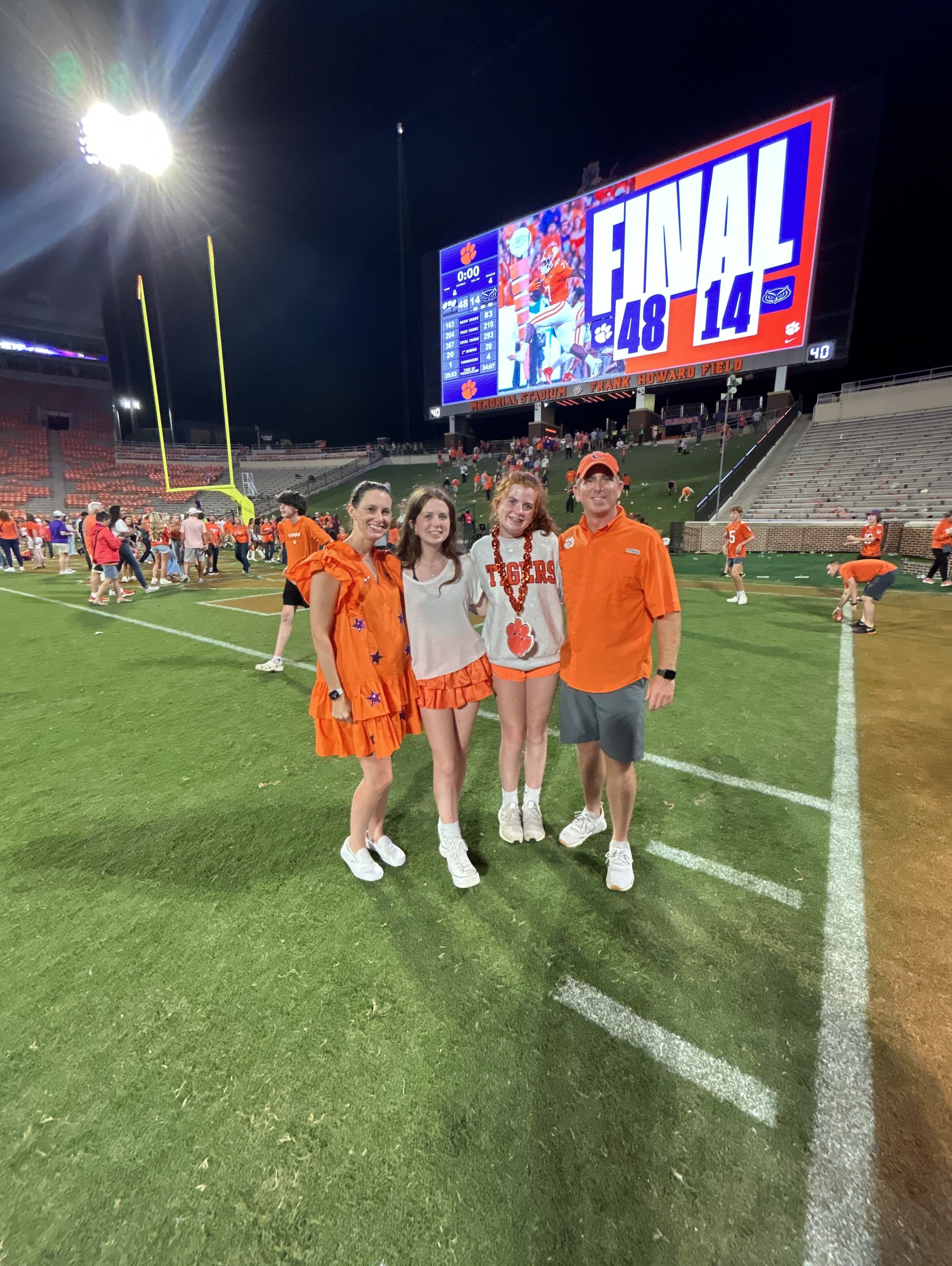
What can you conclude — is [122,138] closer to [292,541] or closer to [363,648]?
[292,541]

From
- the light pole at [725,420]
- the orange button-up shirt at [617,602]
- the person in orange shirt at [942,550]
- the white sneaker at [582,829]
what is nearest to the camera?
the orange button-up shirt at [617,602]

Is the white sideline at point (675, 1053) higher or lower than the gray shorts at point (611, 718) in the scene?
lower

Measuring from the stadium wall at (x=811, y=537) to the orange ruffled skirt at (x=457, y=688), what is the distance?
1828 centimetres

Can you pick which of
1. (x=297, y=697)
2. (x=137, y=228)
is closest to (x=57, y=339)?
(x=137, y=228)

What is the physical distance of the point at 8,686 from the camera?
582cm

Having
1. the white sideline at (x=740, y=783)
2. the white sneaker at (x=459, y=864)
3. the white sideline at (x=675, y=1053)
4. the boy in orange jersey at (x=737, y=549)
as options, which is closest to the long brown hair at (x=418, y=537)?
the white sneaker at (x=459, y=864)

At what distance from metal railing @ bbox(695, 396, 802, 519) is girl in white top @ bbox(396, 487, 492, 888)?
67.1 feet

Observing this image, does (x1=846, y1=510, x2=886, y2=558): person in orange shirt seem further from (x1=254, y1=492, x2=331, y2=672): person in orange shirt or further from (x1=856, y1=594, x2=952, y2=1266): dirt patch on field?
(x1=254, y1=492, x2=331, y2=672): person in orange shirt

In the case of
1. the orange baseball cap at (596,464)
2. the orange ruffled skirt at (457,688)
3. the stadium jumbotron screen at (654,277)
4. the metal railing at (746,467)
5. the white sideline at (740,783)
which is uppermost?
the stadium jumbotron screen at (654,277)

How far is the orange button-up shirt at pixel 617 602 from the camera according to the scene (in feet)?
8.30

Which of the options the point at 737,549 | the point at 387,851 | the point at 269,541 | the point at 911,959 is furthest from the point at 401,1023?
the point at 269,541

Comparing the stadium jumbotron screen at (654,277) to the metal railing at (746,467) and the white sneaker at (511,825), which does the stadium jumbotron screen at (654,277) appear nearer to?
the metal railing at (746,467)

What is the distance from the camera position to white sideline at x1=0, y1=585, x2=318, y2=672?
22.6 ft

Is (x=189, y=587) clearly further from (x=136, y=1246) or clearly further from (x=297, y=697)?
(x=136, y=1246)
